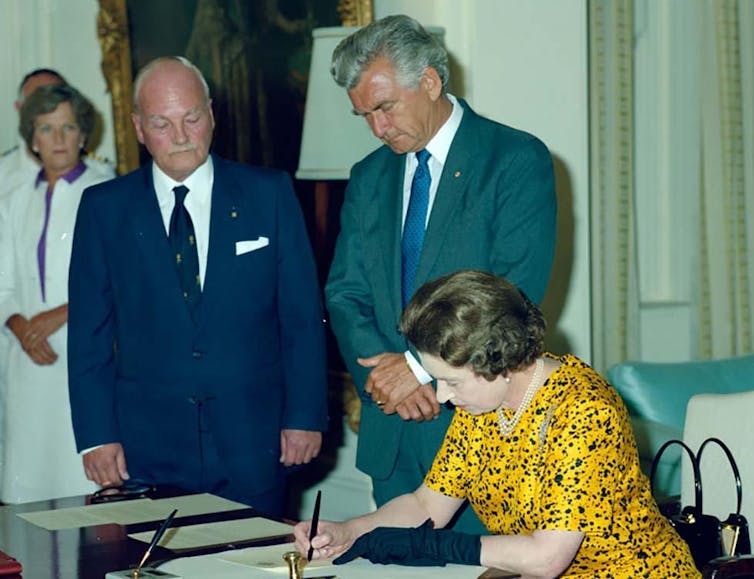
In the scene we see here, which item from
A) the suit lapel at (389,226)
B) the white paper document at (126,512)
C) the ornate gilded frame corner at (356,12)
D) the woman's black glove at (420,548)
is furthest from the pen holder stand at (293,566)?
the ornate gilded frame corner at (356,12)

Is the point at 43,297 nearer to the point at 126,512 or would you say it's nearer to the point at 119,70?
the point at 119,70

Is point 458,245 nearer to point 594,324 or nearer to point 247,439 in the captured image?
point 247,439

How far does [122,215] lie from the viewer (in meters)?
3.75

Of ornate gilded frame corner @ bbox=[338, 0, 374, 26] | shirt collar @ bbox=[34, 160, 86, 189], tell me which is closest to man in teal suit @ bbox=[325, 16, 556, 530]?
ornate gilded frame corner @ bbox=[338, 0, 374, 26]

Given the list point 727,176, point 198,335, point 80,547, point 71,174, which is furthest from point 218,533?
point 727,176

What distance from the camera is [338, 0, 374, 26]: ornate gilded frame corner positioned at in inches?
202

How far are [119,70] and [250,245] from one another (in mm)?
2341

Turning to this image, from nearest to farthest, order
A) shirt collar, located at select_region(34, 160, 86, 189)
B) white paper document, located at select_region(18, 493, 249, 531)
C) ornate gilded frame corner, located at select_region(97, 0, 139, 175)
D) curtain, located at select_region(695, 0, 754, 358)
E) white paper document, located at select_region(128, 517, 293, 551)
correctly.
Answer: white paper document, located at select_region(128, 517, 293, 551), white paper document, located at select_region(18, 493, 249, 531), shirt collar, located at select_region(34, 160, 86, 189), ornate gilded frame corner, located at select_region(97, 0, 139, 175), curtain, located at select_region(695, 0, 754, 358)

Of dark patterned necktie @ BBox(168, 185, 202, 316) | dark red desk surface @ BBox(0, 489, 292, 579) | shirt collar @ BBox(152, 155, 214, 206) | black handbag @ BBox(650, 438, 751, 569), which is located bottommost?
black handbag @ BBox(650, 438, 751, 569)

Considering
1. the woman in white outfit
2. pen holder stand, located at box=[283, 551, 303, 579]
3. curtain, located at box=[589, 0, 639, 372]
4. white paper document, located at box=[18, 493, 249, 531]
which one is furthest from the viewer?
curtain, located at box=[589, 0, 639, 372]

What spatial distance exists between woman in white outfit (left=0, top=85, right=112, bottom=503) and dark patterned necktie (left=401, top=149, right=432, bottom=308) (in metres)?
1.98

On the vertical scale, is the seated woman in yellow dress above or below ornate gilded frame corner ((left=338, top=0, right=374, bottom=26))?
below

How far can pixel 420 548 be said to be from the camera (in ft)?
8.09

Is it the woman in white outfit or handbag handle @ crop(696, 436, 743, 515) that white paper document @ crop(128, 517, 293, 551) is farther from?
the woman in white outfit
